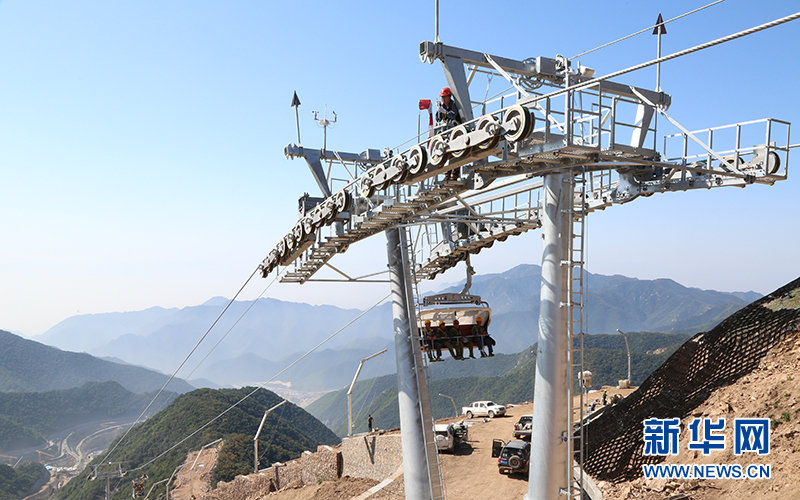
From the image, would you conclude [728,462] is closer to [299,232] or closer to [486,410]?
[299,232]

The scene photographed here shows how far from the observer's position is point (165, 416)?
102 m

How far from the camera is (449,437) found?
1091 inches

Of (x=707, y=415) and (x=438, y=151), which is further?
(x=707, y=415)

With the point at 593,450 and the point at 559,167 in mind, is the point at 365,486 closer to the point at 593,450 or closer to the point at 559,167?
the point at 593,450

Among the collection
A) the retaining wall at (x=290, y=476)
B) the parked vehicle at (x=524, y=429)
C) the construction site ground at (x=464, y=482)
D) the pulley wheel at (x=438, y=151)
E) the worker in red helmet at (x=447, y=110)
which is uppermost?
the worker in red helmet at (x=447, y=110)

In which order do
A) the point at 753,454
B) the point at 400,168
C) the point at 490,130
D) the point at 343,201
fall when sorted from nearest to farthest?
the point at 490,130 → the point at 400,168 → the point at 343,201 → the point at 753,454

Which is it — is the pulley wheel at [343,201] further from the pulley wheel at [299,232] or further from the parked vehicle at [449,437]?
the parked vehicle at [449,437]

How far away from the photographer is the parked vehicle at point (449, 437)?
2742cm

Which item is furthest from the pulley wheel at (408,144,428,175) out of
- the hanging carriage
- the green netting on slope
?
the green netting on slope

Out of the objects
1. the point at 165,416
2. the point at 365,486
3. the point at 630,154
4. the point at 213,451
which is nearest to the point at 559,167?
the point at 630,154

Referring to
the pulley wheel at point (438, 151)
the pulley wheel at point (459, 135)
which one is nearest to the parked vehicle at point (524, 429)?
the pulley wheel at point (438, 151)

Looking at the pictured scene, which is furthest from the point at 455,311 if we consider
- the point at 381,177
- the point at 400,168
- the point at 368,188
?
the point at 400,168

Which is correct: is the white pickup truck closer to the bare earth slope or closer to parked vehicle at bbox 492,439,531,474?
the bare earth slope

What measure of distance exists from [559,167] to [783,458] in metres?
10.9
